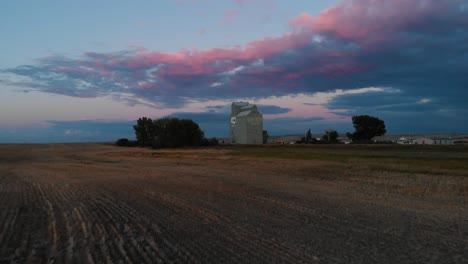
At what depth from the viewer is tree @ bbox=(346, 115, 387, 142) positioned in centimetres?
8431

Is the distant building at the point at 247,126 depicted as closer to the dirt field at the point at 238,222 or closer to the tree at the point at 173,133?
the tree at the point at 173,133

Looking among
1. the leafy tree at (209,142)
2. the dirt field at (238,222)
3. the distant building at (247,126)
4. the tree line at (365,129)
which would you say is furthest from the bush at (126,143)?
the dirt field at (238,222)

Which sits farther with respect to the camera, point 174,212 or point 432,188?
point 432,188

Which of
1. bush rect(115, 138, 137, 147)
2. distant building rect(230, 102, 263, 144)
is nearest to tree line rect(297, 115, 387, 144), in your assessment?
distant building rect(230, 102, 263, 144)

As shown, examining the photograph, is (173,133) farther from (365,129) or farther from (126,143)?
(365,129)

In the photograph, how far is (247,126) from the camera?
79.6m

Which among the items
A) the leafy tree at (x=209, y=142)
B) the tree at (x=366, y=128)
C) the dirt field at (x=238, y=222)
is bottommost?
the dirt field at (x=238, y=222)

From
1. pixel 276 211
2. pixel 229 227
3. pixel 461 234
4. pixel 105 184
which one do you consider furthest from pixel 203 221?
pixel 105 184

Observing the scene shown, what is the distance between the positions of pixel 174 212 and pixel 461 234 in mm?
6836

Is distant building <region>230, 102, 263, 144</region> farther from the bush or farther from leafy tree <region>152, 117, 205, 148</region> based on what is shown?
the bush

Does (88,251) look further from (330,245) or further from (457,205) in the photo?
(457,205)

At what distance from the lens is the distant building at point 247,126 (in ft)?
261

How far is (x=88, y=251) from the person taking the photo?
23.3 ft

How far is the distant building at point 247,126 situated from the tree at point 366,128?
21.1m
